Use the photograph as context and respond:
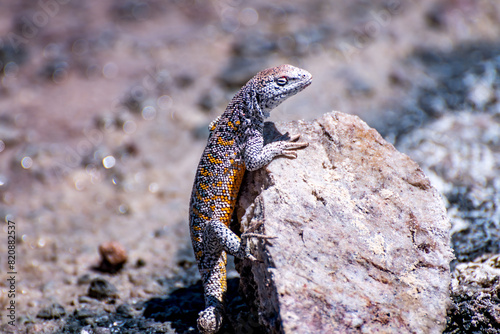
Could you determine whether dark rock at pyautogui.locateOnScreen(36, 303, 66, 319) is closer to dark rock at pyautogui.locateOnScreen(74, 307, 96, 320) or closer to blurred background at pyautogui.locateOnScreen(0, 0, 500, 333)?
blurred background at pyautogui.locateOnScreen(0, 0, 500, 333)

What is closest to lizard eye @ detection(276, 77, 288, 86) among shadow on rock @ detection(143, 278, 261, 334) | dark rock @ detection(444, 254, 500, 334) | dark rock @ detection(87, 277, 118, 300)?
shadow on rock @ detection(143, 278, 261, 334)

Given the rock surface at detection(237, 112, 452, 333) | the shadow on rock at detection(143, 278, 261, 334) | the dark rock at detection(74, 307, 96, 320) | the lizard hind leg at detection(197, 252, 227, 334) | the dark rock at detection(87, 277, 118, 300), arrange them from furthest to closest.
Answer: the dark rock at detection(87, 277, 118, 300) < the dark rock at detection(74, 307, 96, 320) < the shadow on rock at detection(143, 278, 261, 334) < the lizard hind leg at detection(197, 252, 227, 334) < the rock surface at detection(237, 112, 452, 333)

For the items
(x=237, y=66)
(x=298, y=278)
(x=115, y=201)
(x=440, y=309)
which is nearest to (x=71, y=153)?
(x=115, y=201)

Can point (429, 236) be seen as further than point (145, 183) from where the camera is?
No

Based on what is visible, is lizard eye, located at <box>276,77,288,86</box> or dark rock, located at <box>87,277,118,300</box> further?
dark rock, located at <box>87,277,118,300</box>

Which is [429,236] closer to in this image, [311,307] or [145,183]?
[311,307]

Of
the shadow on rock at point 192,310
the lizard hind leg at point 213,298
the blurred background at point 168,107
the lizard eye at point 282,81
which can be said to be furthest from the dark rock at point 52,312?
the lizard eye at point 282,81
